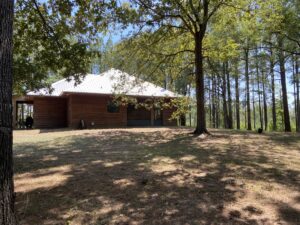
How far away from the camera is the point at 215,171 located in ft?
16.8

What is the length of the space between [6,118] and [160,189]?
2.63 m

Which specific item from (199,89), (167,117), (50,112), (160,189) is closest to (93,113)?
(50,112)

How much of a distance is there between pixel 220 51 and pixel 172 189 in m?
10.2

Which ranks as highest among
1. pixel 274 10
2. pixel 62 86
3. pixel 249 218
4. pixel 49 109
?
pixel 274 10

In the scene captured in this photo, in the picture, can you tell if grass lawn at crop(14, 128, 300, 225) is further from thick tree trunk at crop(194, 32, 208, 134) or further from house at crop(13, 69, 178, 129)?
house at crop(13, 69, 178, 129)

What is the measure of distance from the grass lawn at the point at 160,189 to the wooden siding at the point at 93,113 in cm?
1070

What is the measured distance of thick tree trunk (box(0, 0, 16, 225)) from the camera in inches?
95.5

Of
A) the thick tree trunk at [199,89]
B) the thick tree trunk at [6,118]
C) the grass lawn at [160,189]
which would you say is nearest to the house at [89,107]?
the thick tree trunk at [199,89]

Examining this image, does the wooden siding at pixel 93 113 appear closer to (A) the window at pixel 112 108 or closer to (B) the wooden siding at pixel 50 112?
(A) the window at pixel 112 108

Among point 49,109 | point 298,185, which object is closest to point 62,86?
point 49,109

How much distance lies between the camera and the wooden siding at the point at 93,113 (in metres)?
17.3

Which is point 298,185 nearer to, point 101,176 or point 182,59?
point 101,176

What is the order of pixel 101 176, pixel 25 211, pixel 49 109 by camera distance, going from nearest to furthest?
pixel 25 211 → pixel 101 176 → pixel 49 109

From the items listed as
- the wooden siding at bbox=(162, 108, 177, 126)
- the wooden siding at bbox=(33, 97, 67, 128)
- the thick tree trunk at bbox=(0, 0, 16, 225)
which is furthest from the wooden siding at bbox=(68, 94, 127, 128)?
the thick tree trunk at bbox=(0, 0, 16, 225)
